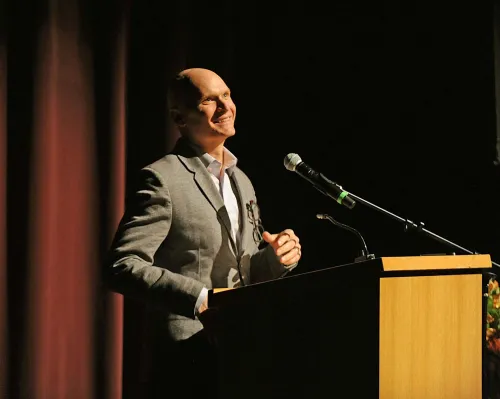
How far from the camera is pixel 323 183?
186 centimetres

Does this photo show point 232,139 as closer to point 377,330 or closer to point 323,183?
point 323,183

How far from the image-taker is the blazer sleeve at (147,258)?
5.65ft

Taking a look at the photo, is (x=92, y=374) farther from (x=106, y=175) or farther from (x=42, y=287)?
(x=106, y=175)

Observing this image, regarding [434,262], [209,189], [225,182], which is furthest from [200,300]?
[434,262]

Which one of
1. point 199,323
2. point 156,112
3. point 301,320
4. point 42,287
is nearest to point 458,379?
point 301,320

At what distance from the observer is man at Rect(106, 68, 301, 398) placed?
5.79ft

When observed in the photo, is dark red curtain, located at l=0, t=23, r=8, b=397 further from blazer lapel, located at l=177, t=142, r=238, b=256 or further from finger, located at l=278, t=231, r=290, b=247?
finger, located at l=278, t=231, r=290, b=247

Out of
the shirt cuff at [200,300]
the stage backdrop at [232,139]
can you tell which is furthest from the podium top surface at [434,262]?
the stage backdrop at [232,139]

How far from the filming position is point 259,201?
3230 millimetres

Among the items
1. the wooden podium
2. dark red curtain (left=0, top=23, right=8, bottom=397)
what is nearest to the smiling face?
the wooden podium

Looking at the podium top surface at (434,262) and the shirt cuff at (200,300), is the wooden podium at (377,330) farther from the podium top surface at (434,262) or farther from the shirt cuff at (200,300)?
the shirt cuff at (200,300)

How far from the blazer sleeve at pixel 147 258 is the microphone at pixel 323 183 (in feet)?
1.15

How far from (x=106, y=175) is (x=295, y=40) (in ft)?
3.66

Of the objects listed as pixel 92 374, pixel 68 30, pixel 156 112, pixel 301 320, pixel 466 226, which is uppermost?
pixel 68 30
